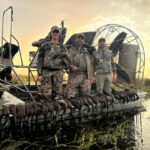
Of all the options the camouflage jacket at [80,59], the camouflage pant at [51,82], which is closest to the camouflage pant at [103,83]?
the camouflage jacket at [80,59]

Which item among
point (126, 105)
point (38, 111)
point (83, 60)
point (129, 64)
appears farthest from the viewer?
point (129, 64)

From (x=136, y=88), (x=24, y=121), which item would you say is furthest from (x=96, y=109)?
(x=136, y=88)

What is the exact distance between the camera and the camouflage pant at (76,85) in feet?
40.0

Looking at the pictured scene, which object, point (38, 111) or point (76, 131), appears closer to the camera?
point (38, 111)

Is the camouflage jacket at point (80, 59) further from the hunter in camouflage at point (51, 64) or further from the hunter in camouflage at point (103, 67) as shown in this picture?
the hunter in camouflage at point (103, 67)

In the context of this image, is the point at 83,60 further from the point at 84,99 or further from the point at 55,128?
the point at 55,128

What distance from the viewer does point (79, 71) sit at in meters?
12.1

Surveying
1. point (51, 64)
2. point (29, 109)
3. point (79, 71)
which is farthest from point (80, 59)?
point (29, 109)

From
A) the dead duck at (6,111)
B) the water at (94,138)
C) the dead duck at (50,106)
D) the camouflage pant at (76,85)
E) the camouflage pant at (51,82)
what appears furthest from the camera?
the camouflage pant at (76,85)

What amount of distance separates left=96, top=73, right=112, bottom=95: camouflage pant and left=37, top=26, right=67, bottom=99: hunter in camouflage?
2.60 m

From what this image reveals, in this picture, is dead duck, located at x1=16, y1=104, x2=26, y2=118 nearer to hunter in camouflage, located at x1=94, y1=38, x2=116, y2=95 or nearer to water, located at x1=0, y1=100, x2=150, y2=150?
water, located at x1=0, y1=100, x2=150, y2=150

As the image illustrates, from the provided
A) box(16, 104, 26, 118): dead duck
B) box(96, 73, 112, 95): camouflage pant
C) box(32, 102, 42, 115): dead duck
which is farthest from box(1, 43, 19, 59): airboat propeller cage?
box(16, 104, 26, 118): dead duck

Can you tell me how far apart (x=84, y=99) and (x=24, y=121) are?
1.91 metres

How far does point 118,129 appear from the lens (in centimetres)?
1147
